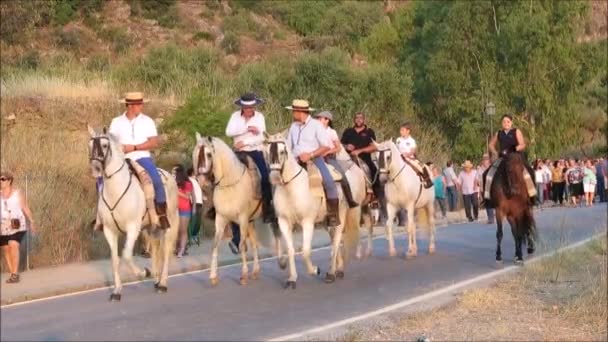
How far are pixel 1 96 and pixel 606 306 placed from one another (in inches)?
686

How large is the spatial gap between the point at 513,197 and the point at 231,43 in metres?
50.8

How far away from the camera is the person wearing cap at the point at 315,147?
16688mm

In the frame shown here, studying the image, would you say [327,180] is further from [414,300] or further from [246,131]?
[414,300]

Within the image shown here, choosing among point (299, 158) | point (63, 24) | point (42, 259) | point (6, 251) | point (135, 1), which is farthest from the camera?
point (135, 1)

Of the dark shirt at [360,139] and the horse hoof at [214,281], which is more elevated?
the dark shirt at [360,139]

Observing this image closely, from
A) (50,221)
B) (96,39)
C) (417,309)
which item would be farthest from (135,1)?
(417,309)

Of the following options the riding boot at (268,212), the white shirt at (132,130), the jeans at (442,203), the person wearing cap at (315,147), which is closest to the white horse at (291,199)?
the person wearing cap at (315,147)

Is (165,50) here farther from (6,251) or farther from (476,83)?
(6,251)

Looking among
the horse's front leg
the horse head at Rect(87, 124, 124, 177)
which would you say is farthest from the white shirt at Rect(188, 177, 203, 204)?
the horse head at Rect(87, 124, 124, 177)

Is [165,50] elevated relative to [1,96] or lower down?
elevated

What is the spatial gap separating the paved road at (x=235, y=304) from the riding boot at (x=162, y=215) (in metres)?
1.07

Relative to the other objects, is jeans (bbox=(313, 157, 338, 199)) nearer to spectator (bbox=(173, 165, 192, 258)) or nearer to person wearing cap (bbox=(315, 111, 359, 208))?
person wearing cap (bbox=(315, 111, 359, 208))

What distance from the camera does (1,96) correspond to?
26172mm

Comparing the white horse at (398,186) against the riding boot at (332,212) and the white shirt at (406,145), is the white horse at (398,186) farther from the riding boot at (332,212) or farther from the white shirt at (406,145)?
the riding boot at (332,212)
